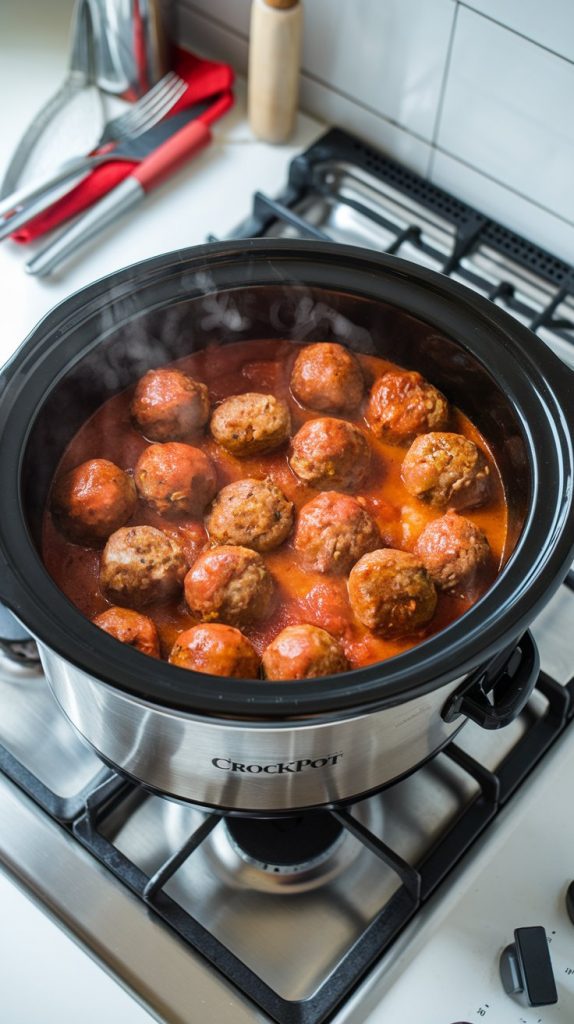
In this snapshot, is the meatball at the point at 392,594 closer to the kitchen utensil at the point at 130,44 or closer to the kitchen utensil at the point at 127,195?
the kitchen utensil at the point at 127,195

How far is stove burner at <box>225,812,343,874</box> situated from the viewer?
138 cm

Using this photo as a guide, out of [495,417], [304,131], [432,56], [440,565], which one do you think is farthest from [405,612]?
[304,131]

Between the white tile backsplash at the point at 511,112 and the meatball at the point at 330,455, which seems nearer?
the meatball at the point at 330,455

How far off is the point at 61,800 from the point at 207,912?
24 centimetres

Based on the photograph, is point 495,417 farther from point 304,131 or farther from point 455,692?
point 304,131

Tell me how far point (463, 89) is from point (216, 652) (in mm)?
1156

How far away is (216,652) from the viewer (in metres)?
1.16

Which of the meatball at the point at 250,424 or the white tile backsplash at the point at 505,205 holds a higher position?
the white tile backsplash at the point at 505,205

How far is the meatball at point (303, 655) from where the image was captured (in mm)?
1162

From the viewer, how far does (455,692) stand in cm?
115

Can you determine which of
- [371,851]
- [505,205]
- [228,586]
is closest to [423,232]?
[505,205]

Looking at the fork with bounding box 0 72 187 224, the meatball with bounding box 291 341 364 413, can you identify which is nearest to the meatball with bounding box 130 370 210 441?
the meatball with bounding box 291 341 364 413

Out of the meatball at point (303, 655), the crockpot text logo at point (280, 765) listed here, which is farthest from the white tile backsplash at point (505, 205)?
the crockpot text logo at point (280, 765)

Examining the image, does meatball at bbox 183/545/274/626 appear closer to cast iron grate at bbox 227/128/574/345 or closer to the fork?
cast iron grate at bbox 227/128/574/345
